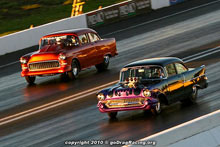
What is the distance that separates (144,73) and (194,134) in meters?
3.78

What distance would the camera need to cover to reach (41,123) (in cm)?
1364

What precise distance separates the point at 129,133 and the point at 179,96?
218 cm

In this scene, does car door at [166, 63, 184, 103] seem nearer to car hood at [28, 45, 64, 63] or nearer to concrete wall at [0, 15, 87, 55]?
car hood at [28, 45, 64, 63]

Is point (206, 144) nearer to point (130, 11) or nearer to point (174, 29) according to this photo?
point (174, 29)

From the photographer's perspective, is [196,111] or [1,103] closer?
[196,111]

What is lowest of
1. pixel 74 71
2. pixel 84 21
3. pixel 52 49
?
pixel 74 71

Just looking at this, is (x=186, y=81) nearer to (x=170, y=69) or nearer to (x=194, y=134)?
(x=170, y=69)

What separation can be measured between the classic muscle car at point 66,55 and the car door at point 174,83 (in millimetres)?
6003

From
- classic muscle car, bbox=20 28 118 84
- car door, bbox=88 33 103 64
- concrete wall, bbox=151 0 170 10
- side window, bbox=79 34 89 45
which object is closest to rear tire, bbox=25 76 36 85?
classic muscle car, bbox=20 28 118 84

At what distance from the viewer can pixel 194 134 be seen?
30.8 feet

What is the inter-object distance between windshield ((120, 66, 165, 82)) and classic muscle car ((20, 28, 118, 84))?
5.67 metres

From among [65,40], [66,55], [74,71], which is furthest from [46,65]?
[65,40]

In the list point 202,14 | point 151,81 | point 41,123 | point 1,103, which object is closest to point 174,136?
point 151,81

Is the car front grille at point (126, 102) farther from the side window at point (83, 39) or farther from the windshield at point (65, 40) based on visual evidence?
the side window at point (83, 39)
